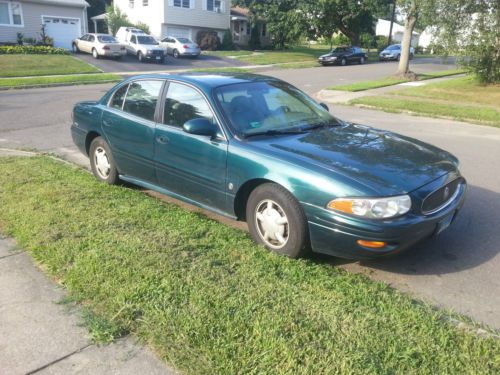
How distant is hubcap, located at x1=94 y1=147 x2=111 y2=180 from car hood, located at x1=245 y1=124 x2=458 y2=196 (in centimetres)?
251

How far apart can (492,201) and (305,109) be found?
102 inches

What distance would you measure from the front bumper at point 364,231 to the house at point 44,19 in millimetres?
34037

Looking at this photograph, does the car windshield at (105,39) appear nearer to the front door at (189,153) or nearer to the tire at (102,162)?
A: the tire at (102,162)

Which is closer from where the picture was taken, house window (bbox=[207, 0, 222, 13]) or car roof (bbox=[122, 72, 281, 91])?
car roof (bbox=[122, 72, 281, 91])

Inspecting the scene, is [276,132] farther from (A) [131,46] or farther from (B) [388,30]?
(B) [388,30]

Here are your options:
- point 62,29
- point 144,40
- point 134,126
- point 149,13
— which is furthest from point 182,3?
point 134,126

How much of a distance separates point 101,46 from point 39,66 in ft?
19.7

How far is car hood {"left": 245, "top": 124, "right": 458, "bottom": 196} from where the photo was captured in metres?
3.65

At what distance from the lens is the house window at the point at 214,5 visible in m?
41.6

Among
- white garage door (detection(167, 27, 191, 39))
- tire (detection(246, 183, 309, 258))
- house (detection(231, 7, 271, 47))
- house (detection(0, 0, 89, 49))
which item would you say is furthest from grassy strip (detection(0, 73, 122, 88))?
house (detection(231, 7, 271, 47))

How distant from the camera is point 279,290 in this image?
3.37 meters

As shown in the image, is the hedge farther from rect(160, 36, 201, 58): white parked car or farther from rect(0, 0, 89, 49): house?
rect(160, 36, 201, 58): white parked car

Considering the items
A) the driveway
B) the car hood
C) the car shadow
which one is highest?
the car hood

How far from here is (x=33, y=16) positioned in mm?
32594
